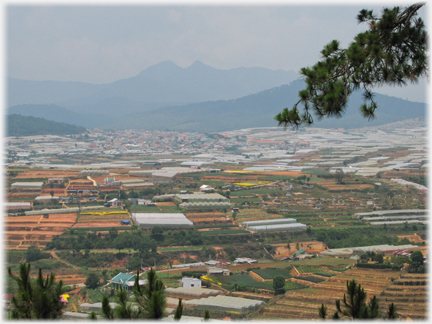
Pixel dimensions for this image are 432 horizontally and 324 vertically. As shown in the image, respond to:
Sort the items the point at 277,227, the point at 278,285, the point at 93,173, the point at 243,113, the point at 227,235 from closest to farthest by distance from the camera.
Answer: the point at 278,285 < the point at 227,235 < the point at 277,227 < the point at 93,173 < the point at 243,113

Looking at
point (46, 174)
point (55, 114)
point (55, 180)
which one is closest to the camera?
point (55, 180)

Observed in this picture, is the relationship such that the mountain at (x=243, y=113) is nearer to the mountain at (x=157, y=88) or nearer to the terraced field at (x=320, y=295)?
the mountain at (x=157, y=88)

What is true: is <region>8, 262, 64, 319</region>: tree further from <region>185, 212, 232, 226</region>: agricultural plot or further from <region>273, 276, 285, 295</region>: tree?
<region>185, 212, 232, 226</region>: agricultural plot

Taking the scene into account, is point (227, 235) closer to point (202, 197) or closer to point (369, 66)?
point (202, 197)

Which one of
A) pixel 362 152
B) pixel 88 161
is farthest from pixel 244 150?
pixel 88 161

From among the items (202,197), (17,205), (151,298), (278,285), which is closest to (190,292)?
(278,285)

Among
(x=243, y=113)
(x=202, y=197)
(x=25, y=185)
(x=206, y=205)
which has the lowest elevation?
(x=206, y=205)
